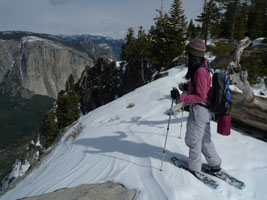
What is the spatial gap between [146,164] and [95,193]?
140 centimetres

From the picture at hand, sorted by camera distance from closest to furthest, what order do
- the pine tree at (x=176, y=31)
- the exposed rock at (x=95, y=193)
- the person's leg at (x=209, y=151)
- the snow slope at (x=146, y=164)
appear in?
the exposed rock at (x=95, y=193) → the snow slope at (x=146, y=164) → the person's leg at (x=209, y=151) → the pine tree at (x=176, y=31)

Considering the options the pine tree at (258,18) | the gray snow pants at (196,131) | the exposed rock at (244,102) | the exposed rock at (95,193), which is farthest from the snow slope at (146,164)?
the pine tree at (258,18)

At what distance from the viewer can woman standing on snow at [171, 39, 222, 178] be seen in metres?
3.53

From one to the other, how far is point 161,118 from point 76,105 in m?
44.0

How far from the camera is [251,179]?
393 cm

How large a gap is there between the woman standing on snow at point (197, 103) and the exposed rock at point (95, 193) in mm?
1522

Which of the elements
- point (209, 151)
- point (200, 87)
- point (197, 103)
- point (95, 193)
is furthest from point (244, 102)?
point (95, 193)

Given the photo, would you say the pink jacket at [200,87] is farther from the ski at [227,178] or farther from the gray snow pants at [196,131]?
the ski at [227,178]

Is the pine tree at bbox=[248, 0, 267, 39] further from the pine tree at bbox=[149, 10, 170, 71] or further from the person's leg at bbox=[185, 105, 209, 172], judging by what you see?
the person's leg at bbox=[185, 105, 209, 172]

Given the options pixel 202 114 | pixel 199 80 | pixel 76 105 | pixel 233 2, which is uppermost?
pixel 233 2

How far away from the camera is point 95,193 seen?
3.46 m

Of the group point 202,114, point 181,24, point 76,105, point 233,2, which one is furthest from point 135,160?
point 76,105

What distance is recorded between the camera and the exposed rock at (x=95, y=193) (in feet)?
11.0

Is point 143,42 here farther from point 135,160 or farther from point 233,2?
point 135,160
